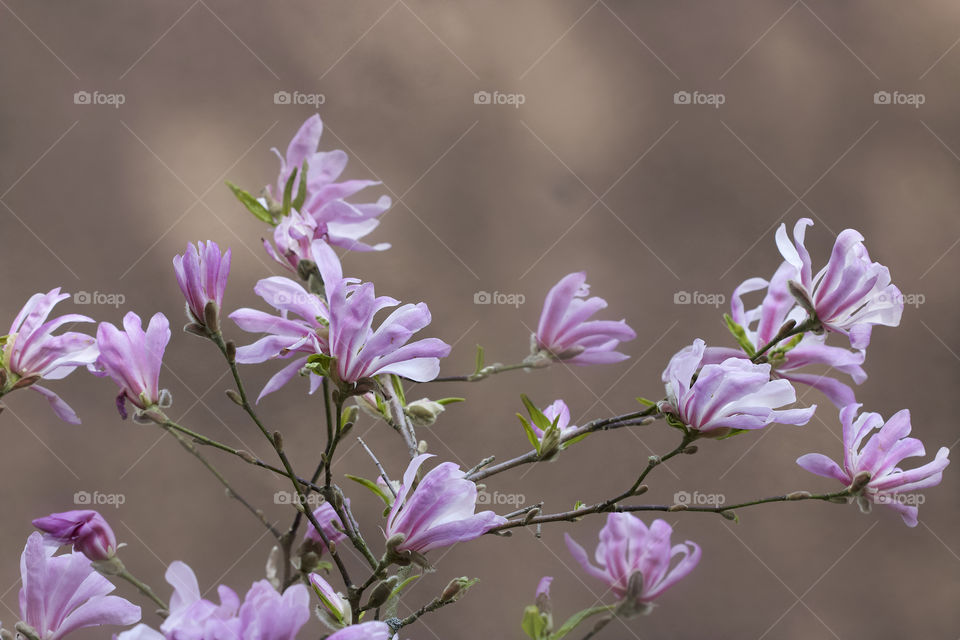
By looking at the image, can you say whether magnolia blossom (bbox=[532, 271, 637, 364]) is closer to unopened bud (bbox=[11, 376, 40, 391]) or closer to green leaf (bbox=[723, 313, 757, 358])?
green leaf (bbox=[723, 313, 757, 358])

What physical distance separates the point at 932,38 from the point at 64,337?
1.44 m

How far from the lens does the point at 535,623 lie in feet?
1.69

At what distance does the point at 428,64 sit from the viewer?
1.34m

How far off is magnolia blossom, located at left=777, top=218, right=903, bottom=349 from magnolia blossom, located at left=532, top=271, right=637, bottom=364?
13cm

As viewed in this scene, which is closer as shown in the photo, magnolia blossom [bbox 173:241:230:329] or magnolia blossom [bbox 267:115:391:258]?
magnolia blossom [bbox 173:241:230:329]

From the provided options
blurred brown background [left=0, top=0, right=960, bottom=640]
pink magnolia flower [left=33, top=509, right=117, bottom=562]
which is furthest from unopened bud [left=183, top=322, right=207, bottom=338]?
blurred brown background [left=0, top=0, right=960, bottom=640]

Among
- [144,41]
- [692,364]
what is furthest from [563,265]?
[692,364]

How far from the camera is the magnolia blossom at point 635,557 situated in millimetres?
607

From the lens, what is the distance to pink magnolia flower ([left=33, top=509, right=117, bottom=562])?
472 mm

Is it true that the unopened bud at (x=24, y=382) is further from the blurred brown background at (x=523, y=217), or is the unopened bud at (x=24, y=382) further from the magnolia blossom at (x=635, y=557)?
the blurred brown background at (x=523, y=217)

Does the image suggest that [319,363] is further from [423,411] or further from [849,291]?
[849,291]

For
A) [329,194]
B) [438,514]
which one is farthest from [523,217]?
[438,514]

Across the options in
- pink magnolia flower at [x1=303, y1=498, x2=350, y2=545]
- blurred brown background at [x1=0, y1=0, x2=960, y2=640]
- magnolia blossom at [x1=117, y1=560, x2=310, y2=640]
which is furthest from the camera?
blurred brown background at [x1=0, y1=0, x2=960, y2=640]

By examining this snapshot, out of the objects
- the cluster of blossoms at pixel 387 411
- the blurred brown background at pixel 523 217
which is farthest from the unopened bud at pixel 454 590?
the blurred brown background at pixel 523 217
